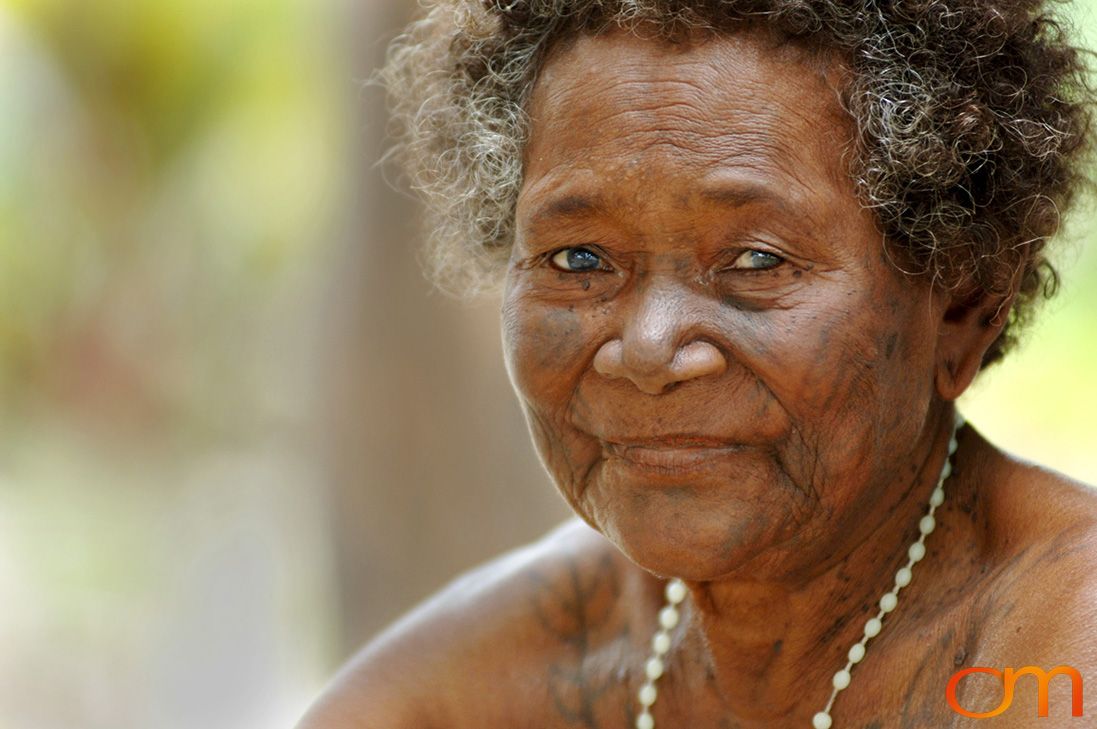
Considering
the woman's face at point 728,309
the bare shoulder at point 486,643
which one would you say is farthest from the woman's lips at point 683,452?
the bare shoulder at point 486,643

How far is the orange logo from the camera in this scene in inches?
76.4

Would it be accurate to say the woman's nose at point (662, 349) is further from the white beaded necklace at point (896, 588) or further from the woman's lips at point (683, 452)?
the white beaded necklace at point (896, 588)

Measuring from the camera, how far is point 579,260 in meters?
2.35

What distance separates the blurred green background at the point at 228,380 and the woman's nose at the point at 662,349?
0.96 m

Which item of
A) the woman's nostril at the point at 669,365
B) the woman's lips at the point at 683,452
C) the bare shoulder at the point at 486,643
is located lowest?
the bare shoulder at the point at 486,643

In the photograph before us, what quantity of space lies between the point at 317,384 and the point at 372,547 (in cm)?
65

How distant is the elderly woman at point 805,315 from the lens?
2191 millimetres

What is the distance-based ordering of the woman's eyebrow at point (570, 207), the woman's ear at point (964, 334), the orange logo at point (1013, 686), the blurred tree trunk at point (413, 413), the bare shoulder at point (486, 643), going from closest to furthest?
the orange logo at point (1013, 686)
the woman's eyebrow at point (570, 207)
the woman's ear at point (964, 334)
the bare shoulder at point (486, 643)
the blurred tree trunk at point (413, 413)

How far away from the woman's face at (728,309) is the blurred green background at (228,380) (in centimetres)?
76

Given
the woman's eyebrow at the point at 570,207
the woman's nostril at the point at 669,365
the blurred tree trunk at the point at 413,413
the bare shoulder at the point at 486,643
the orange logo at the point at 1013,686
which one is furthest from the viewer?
the blurred tree trunk at the point at 413,413

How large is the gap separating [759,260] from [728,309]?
9 cm

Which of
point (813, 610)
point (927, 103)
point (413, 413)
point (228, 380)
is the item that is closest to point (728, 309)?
point (927, 103)

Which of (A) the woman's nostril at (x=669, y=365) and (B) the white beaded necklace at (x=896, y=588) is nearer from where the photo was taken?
(A) the woman's nostril at (x=669, y=365)

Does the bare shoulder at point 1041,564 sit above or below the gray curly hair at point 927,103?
below
